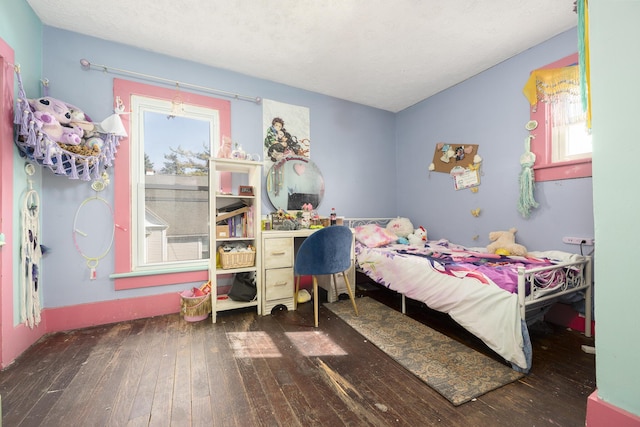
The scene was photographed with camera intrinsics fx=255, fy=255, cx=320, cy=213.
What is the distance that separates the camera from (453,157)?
324 centimetres

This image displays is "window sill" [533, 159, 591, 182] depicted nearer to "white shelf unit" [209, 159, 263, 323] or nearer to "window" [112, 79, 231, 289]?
"white shelf unit" [209, 159, 263, 323]

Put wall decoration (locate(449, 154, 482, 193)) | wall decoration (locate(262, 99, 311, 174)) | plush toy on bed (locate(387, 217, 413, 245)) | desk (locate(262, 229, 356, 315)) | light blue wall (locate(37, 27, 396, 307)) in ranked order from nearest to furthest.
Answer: light blue wall (locate(37, 27, 396, 307)) → desk (locate(262, 229, 356, 315)) → wall decoration (locate(449, 154, 482, 193)) → wall decoration (locate(262, 99, 311, 174)) → plush toy on bed (locate(387, 217, 413, 245))

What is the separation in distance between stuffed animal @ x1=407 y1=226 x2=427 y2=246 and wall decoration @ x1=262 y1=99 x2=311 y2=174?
172cm

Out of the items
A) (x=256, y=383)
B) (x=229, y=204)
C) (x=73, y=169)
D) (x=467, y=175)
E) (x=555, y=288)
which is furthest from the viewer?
(x=467, y=175)

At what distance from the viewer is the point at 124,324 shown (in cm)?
234

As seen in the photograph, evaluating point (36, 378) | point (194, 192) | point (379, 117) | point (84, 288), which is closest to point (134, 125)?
point (194, 192)

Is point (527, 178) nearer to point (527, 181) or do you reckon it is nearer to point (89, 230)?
point (527, 181)

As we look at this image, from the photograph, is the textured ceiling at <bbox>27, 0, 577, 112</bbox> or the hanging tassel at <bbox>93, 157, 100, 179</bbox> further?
the hanging tassel at <bbox>93, 157, 100, 179</bbox>

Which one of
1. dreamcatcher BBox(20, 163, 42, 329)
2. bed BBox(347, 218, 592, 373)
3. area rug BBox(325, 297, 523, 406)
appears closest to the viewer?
area rug BBox(325, 297, 523, 406)

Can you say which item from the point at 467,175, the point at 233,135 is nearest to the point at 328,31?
the point at 233,135

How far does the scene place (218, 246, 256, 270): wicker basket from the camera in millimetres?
2451

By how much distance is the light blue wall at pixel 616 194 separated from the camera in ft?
3.00

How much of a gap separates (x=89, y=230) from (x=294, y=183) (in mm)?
2086

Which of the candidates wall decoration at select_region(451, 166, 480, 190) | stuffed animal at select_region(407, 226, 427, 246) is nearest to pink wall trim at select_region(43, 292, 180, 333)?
stuffed animal at select_region(407, 226, 427, 246)
